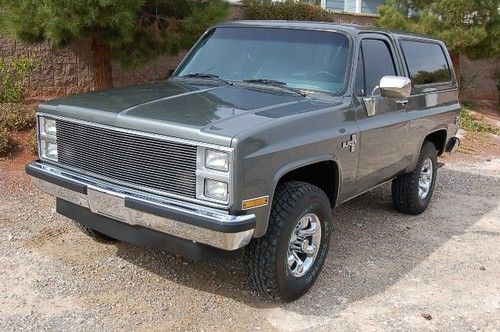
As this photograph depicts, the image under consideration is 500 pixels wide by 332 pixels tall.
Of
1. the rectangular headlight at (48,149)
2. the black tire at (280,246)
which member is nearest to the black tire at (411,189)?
the black tire at (280,246)

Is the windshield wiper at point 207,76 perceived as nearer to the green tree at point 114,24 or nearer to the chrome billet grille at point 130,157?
the chrome billet grille at point 130,157

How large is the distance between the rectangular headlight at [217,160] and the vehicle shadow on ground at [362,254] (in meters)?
1.16

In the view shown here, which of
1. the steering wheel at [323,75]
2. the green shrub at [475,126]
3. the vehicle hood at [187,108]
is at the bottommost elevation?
the green shrub at [475,126]

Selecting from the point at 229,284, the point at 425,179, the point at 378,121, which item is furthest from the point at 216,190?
the point at 425,179

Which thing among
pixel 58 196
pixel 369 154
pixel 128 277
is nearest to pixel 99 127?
pixel 58 196

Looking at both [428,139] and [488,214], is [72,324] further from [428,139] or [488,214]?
[488,214]

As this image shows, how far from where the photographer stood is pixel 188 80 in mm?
4844

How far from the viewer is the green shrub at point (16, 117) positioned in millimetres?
7211

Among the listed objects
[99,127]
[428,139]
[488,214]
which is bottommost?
[488,214]

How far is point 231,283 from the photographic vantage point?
423 centimetres

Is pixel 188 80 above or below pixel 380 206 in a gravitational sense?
above

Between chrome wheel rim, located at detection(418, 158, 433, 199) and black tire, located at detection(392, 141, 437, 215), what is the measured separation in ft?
0.23

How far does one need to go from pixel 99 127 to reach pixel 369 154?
217 cm

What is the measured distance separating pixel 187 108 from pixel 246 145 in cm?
66
